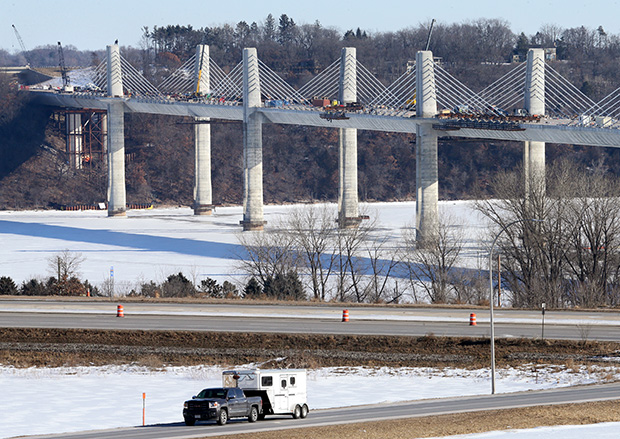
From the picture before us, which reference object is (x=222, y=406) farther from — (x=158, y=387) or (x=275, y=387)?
(x=158, y=387)

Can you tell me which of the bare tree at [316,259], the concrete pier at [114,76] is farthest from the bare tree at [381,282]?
the concrete pier at [114,76]

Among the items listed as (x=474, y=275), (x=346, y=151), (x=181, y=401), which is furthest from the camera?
(x=346, y=151)

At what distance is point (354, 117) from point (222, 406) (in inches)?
3038

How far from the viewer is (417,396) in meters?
42.6

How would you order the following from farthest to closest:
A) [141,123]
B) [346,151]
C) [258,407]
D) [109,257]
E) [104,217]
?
[141,123] < [104,217] < [346,151] < [109,257] < [258,407]

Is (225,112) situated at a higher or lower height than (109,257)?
higher

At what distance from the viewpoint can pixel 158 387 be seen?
1783 inches

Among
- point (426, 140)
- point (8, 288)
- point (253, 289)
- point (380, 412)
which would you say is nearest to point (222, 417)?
point (380, 412)

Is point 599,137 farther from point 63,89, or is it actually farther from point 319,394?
point 63,89

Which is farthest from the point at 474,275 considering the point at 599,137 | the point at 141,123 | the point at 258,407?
the point at 141,123

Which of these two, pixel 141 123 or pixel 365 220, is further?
pixel 141 123

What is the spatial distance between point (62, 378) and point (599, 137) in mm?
50876

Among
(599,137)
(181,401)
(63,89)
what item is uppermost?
(63,89)

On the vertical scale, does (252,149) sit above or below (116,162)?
above
